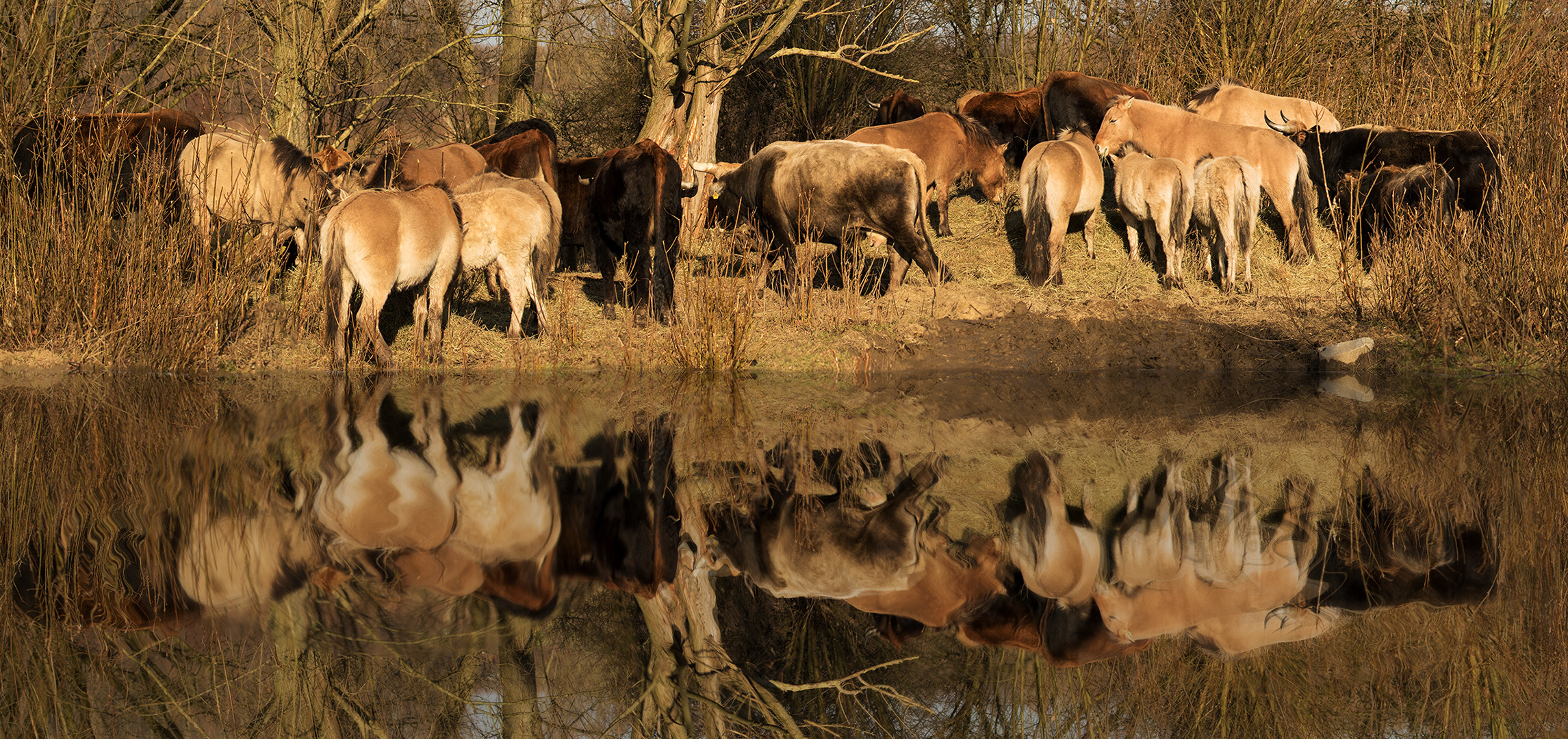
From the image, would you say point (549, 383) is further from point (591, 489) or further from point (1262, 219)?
point (1262, 219)

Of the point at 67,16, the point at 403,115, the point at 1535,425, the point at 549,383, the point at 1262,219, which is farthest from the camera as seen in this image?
the point at 403,115

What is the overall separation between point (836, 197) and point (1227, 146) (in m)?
4.42

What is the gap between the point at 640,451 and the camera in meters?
5.91

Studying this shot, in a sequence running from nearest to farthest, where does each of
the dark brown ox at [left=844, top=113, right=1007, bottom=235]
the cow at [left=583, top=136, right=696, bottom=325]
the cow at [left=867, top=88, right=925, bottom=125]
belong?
the cow at [left=583, top=136, right=696, bottom=325] → the dark brown ox at [left=844, top=113, right=1007, bottom=235] → the cow at [left=867, top=88, right=925, bottom=125]

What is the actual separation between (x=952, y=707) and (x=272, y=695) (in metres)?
1.53

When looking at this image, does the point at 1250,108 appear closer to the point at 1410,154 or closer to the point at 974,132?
the point at 1410,154

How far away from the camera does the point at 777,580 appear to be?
3.77 m

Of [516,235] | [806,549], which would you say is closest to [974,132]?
[516,235]

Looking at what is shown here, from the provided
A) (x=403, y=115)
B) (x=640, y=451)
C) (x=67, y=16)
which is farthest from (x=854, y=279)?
(x=403, y=115)

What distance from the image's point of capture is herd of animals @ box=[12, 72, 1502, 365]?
9.72 metres

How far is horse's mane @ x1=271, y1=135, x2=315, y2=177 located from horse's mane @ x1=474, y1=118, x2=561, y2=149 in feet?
7.05

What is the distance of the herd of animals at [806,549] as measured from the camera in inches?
134

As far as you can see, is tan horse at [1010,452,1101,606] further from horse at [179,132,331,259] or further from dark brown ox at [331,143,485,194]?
dark brown ox at [331,143,485,194]

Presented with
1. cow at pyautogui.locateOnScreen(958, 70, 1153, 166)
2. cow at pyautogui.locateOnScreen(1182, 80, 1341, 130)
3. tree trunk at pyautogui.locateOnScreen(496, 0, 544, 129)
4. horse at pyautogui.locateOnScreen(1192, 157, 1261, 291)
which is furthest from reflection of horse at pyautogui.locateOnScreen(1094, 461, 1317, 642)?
tree trunk at pyautogui.locateOnScreen(496, 0, 544, 129)
